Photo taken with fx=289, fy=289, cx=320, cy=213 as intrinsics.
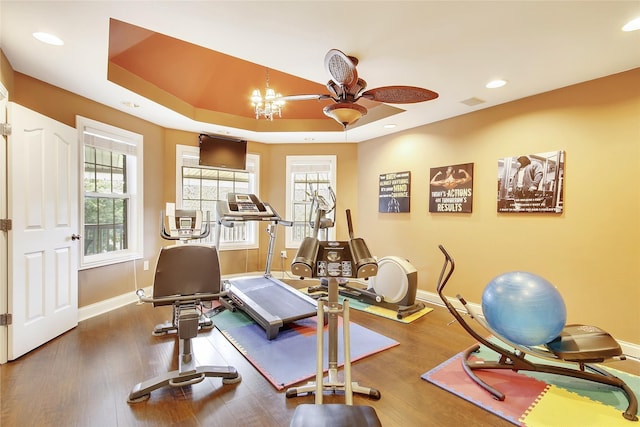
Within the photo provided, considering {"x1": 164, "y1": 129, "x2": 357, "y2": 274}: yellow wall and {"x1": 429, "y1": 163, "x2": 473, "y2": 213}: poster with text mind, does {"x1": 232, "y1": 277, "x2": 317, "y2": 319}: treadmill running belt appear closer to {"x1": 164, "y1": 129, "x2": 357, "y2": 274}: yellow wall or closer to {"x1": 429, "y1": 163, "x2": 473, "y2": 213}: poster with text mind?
{"x1": 164, "y1": 129, "x2": 357, "y2": 274}: yellow wall

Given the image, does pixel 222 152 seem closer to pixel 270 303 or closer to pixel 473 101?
pixel 270 303

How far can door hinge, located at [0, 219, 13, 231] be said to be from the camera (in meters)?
2.46

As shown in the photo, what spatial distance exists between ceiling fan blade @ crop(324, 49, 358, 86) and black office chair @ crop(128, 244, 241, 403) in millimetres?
1669

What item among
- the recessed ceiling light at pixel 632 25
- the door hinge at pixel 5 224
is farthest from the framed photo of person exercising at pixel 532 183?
the door hinge at pixel 5 224

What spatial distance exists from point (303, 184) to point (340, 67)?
386cm

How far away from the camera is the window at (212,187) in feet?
15.9

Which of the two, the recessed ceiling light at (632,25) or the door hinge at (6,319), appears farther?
the door hinge at (6,319)

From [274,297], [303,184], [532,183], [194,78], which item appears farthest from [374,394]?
[194,78]

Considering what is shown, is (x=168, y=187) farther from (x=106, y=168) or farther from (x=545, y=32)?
(x=545, y=32)

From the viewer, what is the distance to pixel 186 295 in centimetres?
220

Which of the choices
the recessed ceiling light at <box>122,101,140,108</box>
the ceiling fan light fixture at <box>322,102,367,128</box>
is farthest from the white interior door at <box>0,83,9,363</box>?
the ceiling fan light fixture at <box>322,102,367,128</box>

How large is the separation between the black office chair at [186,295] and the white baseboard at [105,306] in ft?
5.96

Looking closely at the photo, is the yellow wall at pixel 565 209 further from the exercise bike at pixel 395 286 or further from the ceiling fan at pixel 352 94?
the ceiling fan at pixel 352 94

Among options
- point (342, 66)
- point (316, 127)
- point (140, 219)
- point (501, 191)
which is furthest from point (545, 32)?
point (140, 219)
